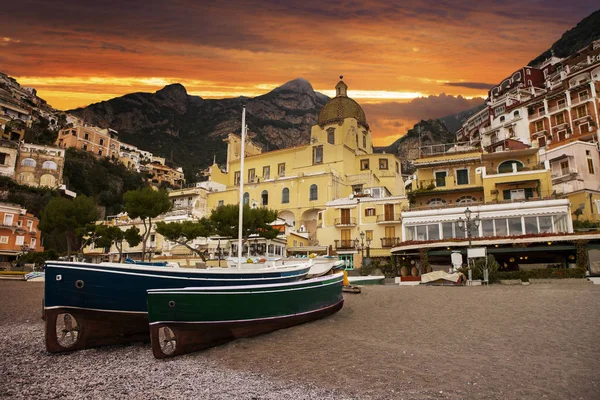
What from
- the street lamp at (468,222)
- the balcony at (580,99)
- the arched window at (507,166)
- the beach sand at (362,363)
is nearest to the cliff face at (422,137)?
the balcony at (580,99)

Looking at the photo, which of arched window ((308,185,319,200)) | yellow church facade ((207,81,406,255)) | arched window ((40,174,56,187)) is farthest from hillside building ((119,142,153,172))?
arched window ((308,185,319,200))

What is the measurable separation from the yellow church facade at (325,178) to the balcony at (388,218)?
128 mm

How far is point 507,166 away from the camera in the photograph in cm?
3650

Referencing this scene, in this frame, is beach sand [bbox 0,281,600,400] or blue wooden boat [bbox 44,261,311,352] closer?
beach sand [bbox 0,281,600,400]

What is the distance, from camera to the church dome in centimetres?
5612

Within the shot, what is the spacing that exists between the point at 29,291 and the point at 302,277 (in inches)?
606

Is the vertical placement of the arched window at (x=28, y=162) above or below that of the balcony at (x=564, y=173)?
above

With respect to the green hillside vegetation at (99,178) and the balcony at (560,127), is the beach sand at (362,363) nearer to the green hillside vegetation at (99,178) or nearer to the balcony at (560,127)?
the balcony at (560,127)

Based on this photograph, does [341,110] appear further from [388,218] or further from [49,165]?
[49,165]

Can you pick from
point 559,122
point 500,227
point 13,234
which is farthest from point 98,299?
point 559,122

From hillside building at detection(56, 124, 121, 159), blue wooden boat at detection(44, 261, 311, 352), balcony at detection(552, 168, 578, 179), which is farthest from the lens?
hillside building at detection(56, 124, 121, 159)

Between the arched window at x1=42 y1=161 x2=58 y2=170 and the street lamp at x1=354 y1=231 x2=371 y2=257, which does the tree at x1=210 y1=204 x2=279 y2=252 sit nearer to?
the street lamp at x1=354 y1=231 x2=371 y2=257

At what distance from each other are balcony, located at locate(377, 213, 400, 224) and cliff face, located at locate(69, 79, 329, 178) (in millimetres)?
86439

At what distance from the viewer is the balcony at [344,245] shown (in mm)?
37375
